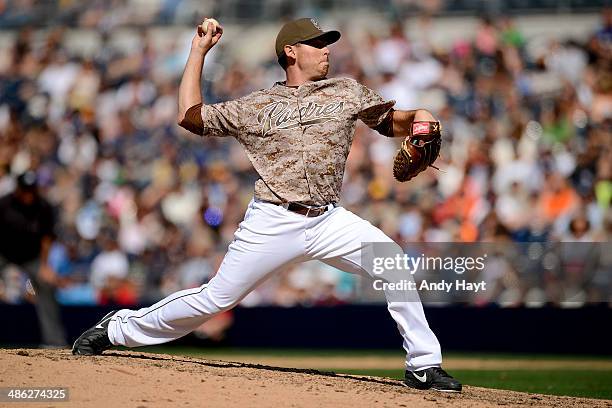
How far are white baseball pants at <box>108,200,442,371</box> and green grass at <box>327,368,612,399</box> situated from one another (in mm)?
2412

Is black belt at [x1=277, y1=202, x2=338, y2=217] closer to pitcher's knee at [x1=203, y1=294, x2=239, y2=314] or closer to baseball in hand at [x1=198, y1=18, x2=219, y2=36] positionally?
pitcher's knee at [x1=203, y1=294, x2=239, y2=314]

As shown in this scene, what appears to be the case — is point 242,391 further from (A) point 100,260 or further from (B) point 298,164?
(A) point 100,260

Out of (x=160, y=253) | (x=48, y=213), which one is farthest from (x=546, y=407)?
(x=160, y=253)

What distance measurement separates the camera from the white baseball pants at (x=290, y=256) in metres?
6.34

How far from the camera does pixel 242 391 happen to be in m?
6.13

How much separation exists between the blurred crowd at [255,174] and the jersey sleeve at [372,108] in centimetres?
575

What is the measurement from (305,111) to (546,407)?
227cm

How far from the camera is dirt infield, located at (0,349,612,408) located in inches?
233

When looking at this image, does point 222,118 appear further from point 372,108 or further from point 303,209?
point 372,108

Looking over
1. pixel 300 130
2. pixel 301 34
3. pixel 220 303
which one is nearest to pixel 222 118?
pixel 300 130

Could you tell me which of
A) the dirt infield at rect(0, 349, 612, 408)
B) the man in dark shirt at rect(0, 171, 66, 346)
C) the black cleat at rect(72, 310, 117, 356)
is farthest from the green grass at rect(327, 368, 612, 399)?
the black cleat at rect(72, 310, 117, 356)

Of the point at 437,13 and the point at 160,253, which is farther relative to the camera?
the point at 437,13

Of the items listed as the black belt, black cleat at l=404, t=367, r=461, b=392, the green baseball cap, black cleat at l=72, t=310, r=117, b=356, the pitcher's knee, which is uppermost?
the green baseball cap

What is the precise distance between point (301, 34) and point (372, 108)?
0.64 m
